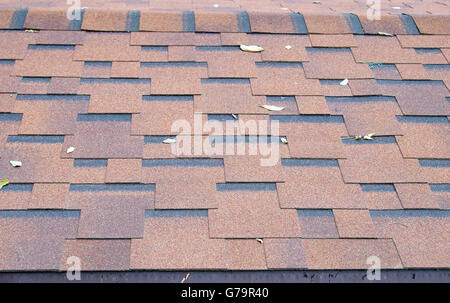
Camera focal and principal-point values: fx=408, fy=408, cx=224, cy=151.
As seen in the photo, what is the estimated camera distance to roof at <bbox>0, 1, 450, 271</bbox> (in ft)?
5.47

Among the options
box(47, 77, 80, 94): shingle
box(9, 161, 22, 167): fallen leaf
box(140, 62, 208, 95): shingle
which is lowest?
box(9, 161, 22, 167): fallen leaf

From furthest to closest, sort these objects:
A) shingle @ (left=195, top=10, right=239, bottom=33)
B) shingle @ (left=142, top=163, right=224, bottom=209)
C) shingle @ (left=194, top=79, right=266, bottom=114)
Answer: shingle @ (left=195, top=10, right=239, bottom=33) < shingle @ (left=194, top=79, right=266, bottom=114) < shingle @ (left=142, top=163, right=224, bottom=209)

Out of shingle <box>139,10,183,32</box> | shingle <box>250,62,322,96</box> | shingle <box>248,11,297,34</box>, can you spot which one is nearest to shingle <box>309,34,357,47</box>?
shingle <box>248,11,297,34</box>

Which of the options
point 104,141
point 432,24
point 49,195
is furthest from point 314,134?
point 432,24

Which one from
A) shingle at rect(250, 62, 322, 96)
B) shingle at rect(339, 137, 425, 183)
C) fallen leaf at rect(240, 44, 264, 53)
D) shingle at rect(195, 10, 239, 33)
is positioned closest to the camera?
shingle at rect(339, 137, 425, 183)

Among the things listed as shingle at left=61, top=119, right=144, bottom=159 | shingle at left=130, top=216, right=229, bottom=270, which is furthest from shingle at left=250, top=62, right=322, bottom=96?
shingle at left=130, top=216, right=229, bottom=270

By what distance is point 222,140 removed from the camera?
2.04m

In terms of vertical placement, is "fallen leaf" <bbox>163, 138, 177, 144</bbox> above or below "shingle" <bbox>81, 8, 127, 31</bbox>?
below

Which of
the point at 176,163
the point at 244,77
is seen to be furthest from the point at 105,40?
the point at 176,163

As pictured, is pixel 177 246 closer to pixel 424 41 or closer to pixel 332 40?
pixel 332 40

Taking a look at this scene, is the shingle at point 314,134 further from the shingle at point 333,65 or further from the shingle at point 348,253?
the shingle at point 348,253

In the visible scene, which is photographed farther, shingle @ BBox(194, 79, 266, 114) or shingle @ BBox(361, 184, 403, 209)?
shingle @ BBox(194, 79, 266, 114)

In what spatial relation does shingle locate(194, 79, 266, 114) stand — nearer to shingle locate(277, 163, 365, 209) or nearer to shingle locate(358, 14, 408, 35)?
shingle locate(277, 163, 365, 209)

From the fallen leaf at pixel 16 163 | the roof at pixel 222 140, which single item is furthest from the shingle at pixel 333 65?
the fallen leaf at pixel 16 163
